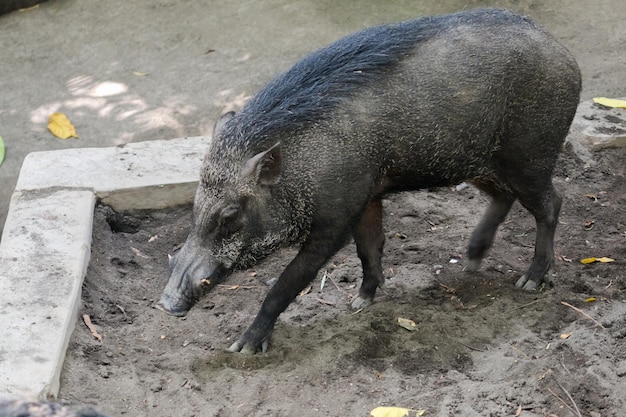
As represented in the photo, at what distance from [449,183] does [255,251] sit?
1079 mm

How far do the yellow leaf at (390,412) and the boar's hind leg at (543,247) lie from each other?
1305 mm

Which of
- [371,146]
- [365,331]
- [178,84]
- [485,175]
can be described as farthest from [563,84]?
[178,84]

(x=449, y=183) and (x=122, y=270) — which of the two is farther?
(x=122, y=270)

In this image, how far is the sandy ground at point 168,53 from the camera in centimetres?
718

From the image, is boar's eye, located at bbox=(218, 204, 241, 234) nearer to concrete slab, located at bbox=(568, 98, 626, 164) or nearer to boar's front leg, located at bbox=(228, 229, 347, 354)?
boar's front leg, located at bbox=(228, 229, 347, 354)

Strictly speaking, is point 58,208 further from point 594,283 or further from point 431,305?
point 594,283

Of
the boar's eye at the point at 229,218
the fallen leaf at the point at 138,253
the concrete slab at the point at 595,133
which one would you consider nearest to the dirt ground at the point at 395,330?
the fallen leaf at the point at 138,253

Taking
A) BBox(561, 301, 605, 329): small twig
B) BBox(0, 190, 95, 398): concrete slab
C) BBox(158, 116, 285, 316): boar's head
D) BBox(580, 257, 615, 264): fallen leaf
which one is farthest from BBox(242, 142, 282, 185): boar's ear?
BBox(580, 257, 615, 264): fallen leaf

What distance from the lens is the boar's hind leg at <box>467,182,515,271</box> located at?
5156 millimetres

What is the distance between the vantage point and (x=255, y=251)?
4.35m

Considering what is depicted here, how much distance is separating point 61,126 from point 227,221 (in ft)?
10.8

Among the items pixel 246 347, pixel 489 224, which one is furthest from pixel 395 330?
pixel 489 224

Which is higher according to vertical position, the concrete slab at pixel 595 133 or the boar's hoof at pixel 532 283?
the concrete slab at pixel 595 133

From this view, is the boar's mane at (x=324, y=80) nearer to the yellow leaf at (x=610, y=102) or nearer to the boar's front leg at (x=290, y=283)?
the boar's front leg at (x=290, y=283)
